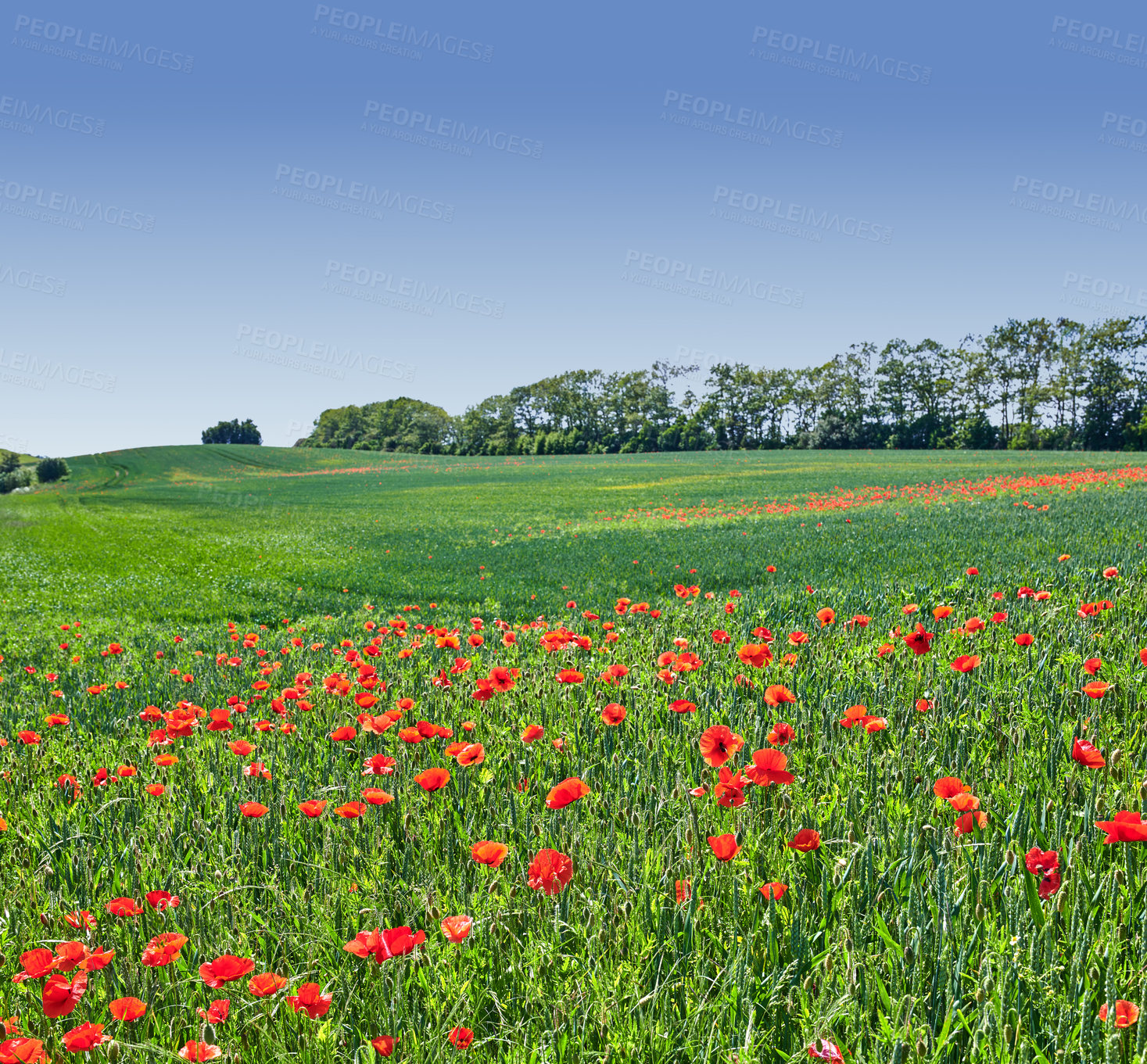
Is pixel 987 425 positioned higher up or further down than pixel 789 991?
higher up

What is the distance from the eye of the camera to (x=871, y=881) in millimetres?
1951

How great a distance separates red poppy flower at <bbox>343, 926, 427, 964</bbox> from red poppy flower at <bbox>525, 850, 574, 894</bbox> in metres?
0.34

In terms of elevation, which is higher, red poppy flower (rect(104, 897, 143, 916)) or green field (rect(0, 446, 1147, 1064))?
red poppy flower (rect(104, 897, 143, 916))

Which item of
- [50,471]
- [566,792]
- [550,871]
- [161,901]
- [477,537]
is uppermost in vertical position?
[50,471]

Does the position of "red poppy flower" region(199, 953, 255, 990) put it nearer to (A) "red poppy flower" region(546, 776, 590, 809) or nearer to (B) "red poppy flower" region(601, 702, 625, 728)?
(A) "red poppy flower" region(546, 776, 590, 809)

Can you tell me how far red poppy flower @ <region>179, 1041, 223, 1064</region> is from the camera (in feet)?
4.93

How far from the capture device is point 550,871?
186 centimetres

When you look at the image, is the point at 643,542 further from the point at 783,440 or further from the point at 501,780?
the point at 783,440

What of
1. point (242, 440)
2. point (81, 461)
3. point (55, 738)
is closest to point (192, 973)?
point (55, 738)

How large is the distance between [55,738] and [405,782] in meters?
3.14

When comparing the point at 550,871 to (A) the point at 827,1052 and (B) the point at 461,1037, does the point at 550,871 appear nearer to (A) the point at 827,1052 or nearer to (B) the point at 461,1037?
(B) the point at 461,1037

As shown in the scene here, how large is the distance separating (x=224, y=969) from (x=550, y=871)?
816 mm

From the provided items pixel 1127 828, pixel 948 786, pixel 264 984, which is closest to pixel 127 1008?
pixel 264 984

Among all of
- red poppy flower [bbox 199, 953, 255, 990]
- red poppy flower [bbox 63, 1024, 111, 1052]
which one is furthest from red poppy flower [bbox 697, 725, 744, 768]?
red poppy flower [bbox 63, 1024, 111, 1052]
